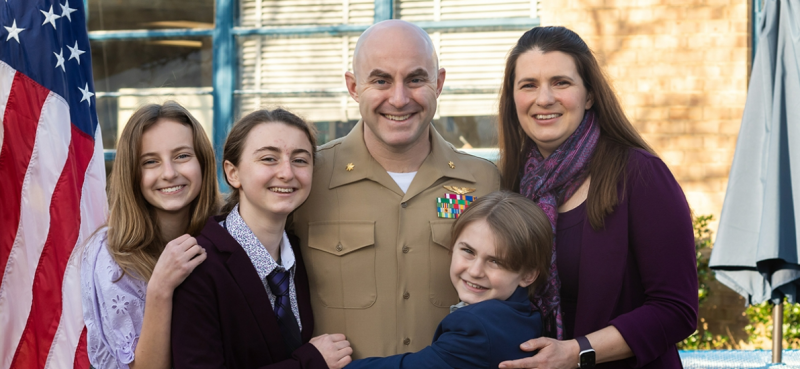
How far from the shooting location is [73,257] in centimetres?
319

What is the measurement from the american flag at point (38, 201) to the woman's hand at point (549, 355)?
205cm

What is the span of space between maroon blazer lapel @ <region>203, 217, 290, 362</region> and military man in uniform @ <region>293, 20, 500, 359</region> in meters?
0.35

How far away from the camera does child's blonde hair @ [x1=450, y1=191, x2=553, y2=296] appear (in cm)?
238

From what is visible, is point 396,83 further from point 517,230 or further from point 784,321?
point 784,321

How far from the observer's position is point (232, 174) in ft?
8.15

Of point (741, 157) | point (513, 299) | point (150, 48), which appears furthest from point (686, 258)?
point (150, 48)

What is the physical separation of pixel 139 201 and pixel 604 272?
5.96 ft

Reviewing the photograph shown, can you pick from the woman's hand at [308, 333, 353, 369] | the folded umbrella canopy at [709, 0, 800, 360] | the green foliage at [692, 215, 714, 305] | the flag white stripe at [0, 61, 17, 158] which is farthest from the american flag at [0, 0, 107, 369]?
the green foliage at [692, 215, 714, 305]

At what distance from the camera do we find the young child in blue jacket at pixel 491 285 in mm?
2234

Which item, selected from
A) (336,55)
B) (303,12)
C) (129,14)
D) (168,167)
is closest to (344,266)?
(168,167)

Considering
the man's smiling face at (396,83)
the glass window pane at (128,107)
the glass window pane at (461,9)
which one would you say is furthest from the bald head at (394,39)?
the glass window pane at (128,107)

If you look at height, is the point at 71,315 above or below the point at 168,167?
below

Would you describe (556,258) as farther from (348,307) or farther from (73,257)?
(73,257)

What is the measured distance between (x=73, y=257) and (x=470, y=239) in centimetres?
192
